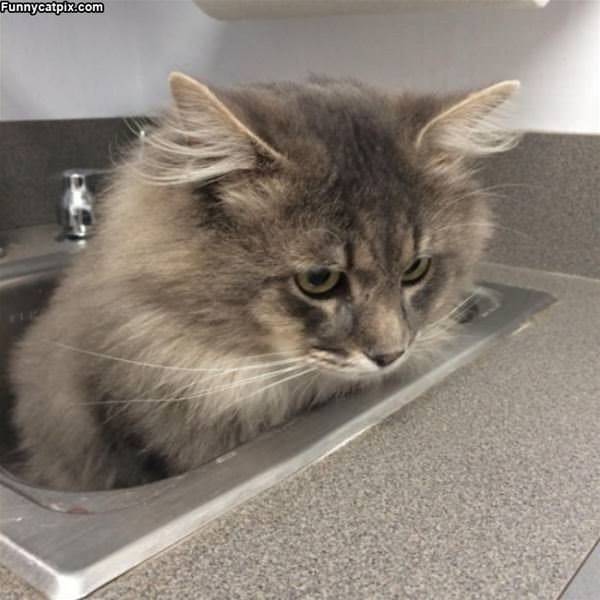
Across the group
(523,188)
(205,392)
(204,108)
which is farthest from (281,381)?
(523,188)

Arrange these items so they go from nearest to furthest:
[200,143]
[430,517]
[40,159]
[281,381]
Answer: [430,517], [200,143], [281,381], [40,159]

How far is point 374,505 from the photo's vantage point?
2.14 feet

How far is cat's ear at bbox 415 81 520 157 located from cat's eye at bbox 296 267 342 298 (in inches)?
8.7

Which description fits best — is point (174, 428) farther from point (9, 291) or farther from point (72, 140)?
point (72, 140)

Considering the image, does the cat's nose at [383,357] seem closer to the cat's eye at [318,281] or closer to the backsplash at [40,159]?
the cat's eye at [318,281]

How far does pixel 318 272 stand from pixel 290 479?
0.77 ft

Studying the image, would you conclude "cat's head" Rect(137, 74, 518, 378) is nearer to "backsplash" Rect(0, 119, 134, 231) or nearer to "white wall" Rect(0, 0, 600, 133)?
"white wall" Rect(0, 0, 600, 133)

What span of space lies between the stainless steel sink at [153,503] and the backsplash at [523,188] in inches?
19.5

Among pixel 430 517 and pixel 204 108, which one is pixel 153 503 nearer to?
pixel 430 517

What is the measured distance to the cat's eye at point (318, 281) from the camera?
0.78m

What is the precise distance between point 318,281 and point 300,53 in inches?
39.1

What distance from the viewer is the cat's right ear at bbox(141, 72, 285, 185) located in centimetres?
68

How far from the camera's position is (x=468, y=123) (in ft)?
2.88

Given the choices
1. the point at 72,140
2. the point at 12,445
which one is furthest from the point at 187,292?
the point at 72,140
